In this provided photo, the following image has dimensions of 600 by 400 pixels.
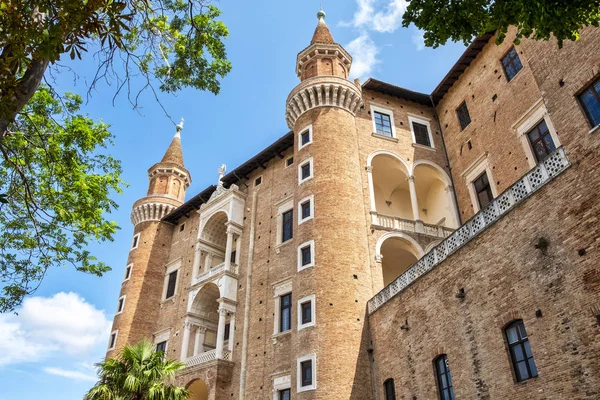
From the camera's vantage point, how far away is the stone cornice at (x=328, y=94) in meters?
24.5

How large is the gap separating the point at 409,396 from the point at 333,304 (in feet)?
15.6

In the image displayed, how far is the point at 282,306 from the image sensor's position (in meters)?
22.7

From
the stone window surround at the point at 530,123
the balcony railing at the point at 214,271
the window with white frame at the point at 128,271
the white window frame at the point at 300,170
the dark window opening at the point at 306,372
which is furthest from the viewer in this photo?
the window with white frame at the point at 128,271

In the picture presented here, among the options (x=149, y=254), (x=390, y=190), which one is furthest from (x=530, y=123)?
(x=149, y=254)

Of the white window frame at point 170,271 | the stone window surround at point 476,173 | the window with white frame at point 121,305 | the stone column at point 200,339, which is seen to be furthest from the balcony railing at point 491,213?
the window with white frame at point 121,305

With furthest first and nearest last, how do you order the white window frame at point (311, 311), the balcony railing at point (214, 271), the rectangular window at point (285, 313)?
1. the balcony railing at point (214, 271)
2. the rectangular window at point (285, 313)
3. the white window frame at point (311, 311)

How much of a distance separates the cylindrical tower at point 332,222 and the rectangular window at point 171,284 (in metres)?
12.9

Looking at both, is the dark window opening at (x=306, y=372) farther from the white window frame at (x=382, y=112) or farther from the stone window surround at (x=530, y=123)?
the white window frame at (x=382, y=112)

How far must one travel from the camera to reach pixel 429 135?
26.4 meters

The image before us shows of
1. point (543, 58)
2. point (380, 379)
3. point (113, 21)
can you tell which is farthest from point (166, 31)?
point (380, 379)

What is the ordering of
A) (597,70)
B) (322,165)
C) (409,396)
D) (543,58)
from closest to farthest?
(597,70), (543,58), (409,396), (322,165)

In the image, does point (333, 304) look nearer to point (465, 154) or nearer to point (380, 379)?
point (380, 379)

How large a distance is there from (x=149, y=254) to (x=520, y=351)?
26341mm

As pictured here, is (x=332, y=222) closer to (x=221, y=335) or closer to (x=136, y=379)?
(x=221, y=335)
